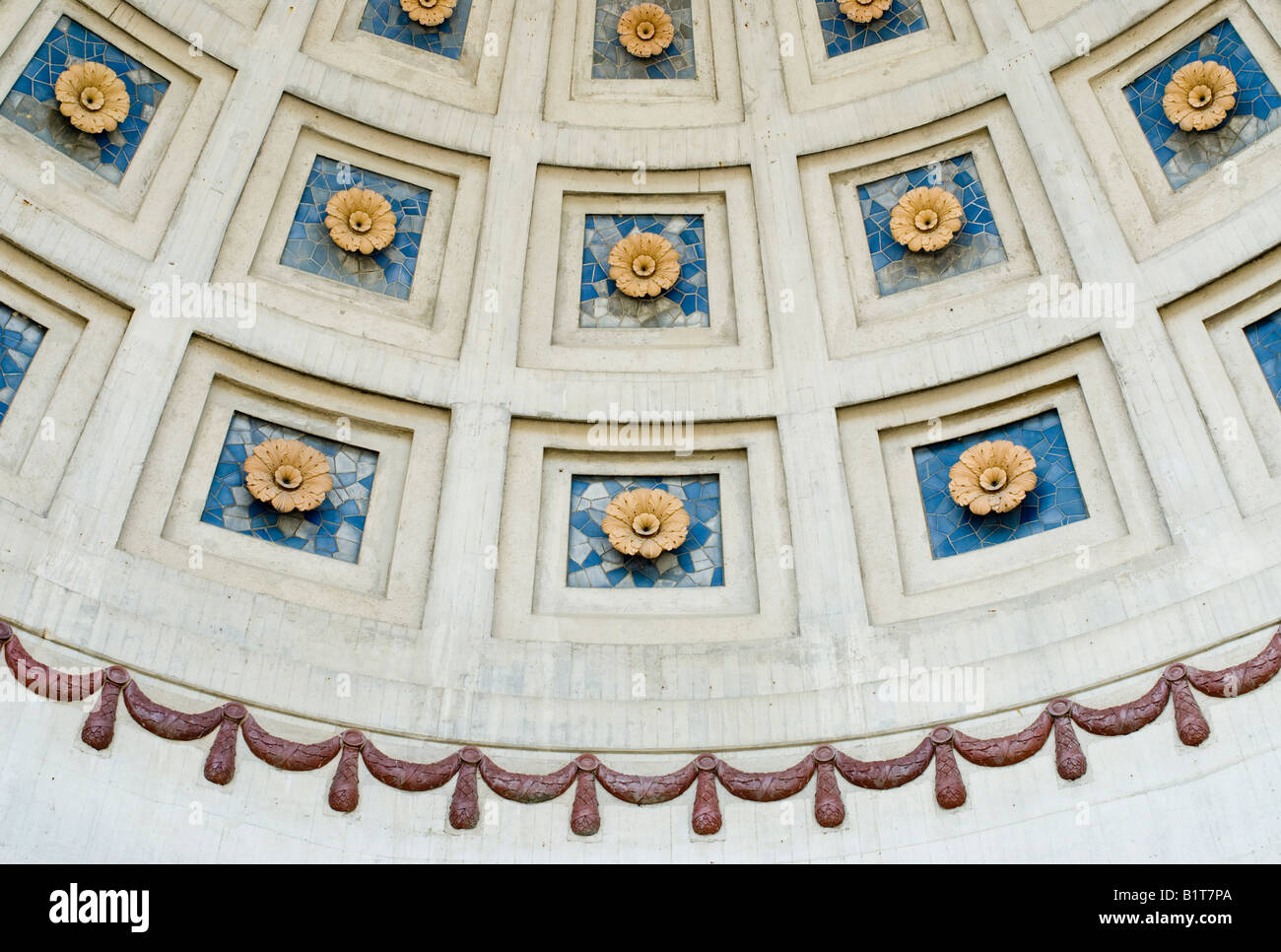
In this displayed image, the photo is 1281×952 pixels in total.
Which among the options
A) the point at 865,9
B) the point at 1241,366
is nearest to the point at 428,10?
the point at 865,9

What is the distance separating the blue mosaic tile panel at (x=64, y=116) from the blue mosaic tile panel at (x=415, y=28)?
100 inches

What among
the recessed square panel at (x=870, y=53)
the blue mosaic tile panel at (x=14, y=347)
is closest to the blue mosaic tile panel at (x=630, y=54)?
the recessed square panel at (x=870, y=53)

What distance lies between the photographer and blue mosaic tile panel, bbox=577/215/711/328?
17.6 metres

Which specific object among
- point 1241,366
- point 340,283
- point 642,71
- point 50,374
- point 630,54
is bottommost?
point 50,374

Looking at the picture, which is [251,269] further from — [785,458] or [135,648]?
[785,458]

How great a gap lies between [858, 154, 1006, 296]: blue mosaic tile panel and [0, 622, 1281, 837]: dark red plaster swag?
5.28 metres

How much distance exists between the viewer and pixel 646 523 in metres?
16.2

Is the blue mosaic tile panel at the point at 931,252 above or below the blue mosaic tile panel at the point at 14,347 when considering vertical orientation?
above

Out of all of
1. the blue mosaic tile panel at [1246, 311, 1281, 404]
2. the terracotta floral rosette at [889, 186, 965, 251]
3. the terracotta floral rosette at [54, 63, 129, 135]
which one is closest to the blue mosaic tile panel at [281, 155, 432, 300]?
the terracotta floral rosette at [54, 63, 129, 135]

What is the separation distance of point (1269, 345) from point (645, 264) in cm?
672

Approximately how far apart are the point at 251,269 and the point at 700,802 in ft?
24.9

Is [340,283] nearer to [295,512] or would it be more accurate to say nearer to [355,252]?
[355,252]

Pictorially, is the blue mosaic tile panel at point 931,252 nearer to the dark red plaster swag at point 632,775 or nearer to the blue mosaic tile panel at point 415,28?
the blue mosaic tile panel at point 415,28

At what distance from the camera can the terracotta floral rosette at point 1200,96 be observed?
1596 cm
